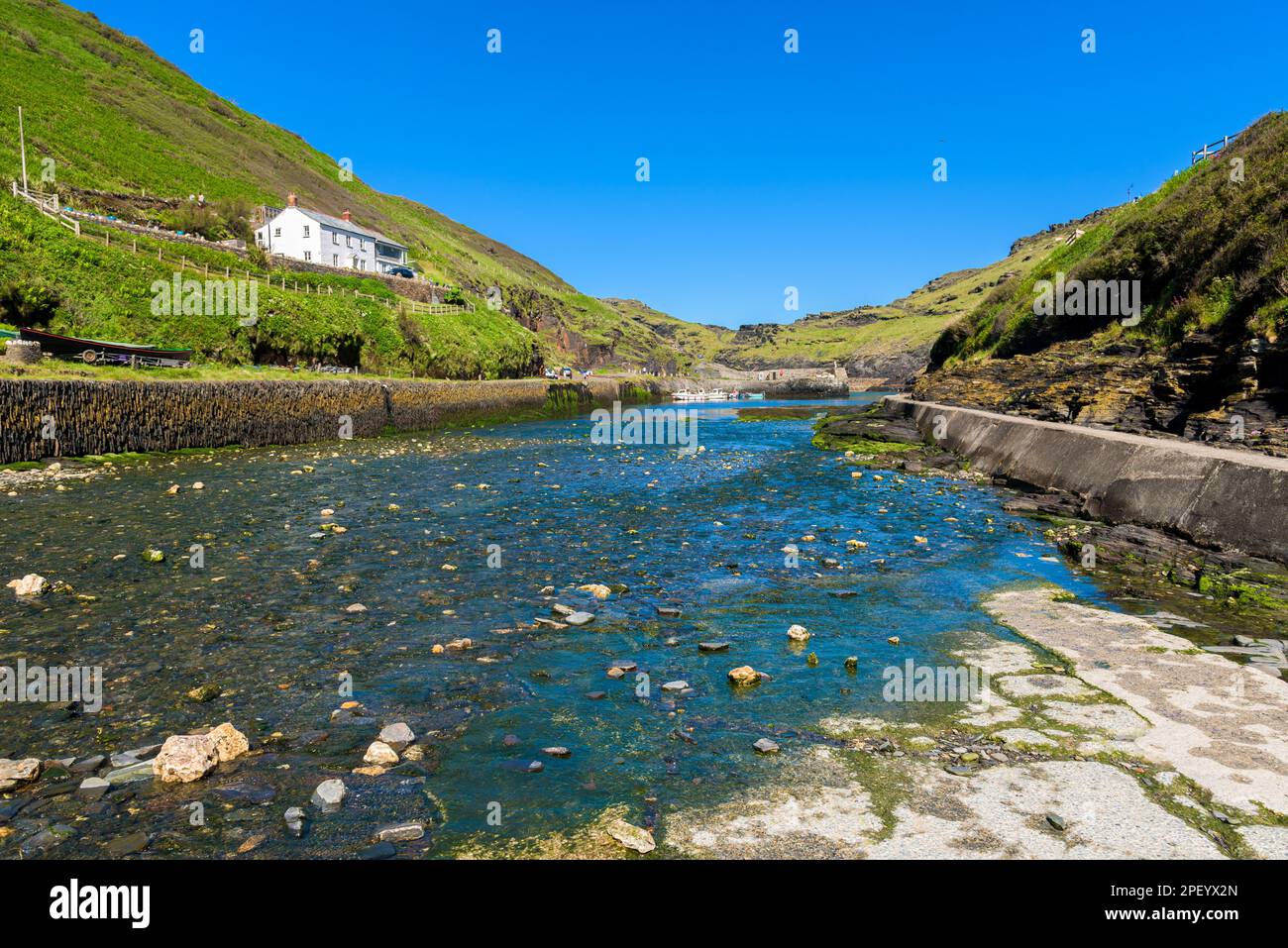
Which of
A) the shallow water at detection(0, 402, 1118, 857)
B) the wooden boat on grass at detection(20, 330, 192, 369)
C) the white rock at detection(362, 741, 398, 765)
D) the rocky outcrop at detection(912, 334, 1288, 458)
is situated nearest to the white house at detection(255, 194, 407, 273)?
the wooden boat on grass at detection(20, 330, 192, 369)

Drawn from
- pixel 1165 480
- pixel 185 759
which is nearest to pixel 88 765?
pixel 185 759

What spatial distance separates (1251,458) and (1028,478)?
9399 millimetres

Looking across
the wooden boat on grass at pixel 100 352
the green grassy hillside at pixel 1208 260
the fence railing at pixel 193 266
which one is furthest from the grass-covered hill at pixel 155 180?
the green grassy hillside at pixel 1208 260

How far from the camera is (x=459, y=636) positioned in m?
9.45

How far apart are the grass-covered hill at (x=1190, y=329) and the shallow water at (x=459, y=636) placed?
21.2 feet

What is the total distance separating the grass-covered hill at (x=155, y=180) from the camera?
125 ft

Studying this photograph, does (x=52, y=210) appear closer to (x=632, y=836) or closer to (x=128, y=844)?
(x=128, y=844)

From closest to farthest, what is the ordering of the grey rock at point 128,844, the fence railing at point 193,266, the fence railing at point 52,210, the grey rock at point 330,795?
the grey rock at point 128,844, the grey rock at point 330,795, the fence railing at point 52,210, the fence railing at point 193,266

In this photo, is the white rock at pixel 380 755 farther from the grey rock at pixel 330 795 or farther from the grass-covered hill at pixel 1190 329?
the grass-covered hill at pixel 1190 329

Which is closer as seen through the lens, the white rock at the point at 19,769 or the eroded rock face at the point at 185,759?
the white rock at the point at 19,769

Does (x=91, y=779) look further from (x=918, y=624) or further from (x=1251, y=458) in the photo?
(x=1251, y=458)

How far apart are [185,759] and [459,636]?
3.96m

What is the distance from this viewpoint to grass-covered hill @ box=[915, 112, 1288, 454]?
55.2 ft

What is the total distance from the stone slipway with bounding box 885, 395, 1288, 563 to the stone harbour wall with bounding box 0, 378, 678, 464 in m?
34.3
